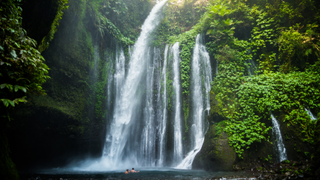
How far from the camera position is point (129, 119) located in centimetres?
980

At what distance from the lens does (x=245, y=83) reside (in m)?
7.11

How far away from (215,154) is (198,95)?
11.7 feet

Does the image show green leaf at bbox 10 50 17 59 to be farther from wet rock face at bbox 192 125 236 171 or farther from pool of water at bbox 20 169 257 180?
wet rock face at bbox 192 125 236 171

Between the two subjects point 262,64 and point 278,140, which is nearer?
point 278,140

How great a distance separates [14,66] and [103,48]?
7.57 meters

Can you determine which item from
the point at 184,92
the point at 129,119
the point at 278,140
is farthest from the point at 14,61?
the point at 278,140

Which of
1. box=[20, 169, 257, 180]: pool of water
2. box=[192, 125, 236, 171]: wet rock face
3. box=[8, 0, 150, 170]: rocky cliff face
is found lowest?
box=[20, 169, 257, 180]: pool of water

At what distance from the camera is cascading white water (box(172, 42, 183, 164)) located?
26.8 ft

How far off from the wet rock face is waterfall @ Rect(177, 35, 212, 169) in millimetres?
573

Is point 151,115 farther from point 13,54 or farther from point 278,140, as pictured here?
point 13,54

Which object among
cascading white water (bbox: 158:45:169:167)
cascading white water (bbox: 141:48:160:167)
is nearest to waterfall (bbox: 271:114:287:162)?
cascading white water (bbox: 158:45:169:167)

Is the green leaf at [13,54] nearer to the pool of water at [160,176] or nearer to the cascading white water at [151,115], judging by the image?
the pool of water at [160,176]

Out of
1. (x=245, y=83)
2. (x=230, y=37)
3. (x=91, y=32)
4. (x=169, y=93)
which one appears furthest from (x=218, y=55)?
(x=91, y=32)

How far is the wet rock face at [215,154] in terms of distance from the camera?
580cm
